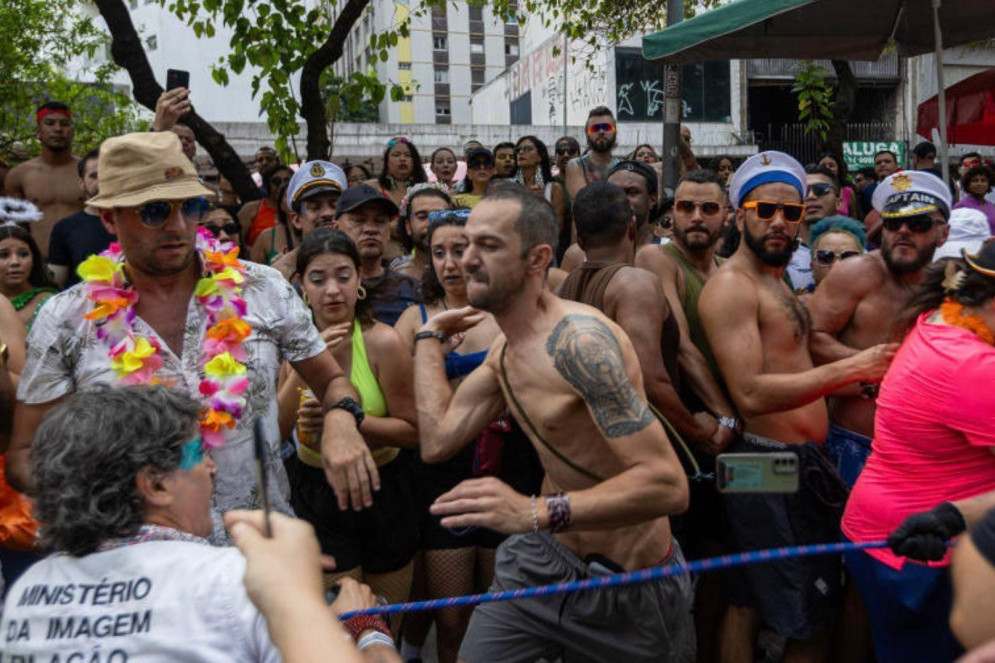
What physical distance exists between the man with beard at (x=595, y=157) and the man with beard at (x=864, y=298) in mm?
3741

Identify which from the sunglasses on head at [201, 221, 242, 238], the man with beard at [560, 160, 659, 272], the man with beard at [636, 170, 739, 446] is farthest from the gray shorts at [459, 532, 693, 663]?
the sunglasses on head at [201, 221, 242, 238]

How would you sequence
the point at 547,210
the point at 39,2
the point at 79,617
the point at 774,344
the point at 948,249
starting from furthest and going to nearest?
1. the point at 39,2
2. the point at 948,249
3. the point at 774,344
4. the point at 547,210
5. the point at 79,617

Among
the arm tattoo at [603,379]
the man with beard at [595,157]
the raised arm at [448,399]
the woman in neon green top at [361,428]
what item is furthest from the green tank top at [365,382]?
the man with beard at [595,157]

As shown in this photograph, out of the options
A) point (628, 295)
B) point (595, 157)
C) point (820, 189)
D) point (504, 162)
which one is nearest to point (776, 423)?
point (628, 295)

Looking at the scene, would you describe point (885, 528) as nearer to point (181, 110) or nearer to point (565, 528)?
point (565, 528)

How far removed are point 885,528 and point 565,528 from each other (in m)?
1.29

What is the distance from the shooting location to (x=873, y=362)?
12.2ft

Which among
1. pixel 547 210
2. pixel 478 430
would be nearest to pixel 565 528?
pixel 478 430

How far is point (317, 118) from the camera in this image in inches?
326

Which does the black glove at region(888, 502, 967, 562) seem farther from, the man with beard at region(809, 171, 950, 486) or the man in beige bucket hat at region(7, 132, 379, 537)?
the man in beige bucket hat at region(7, 132, 379, 537)

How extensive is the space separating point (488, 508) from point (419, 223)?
3.02 metres

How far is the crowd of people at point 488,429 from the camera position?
193cm

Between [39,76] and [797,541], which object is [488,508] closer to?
[797,541]

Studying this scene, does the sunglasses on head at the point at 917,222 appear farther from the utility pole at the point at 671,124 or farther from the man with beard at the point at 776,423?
the utility pole at the point at 671,124
